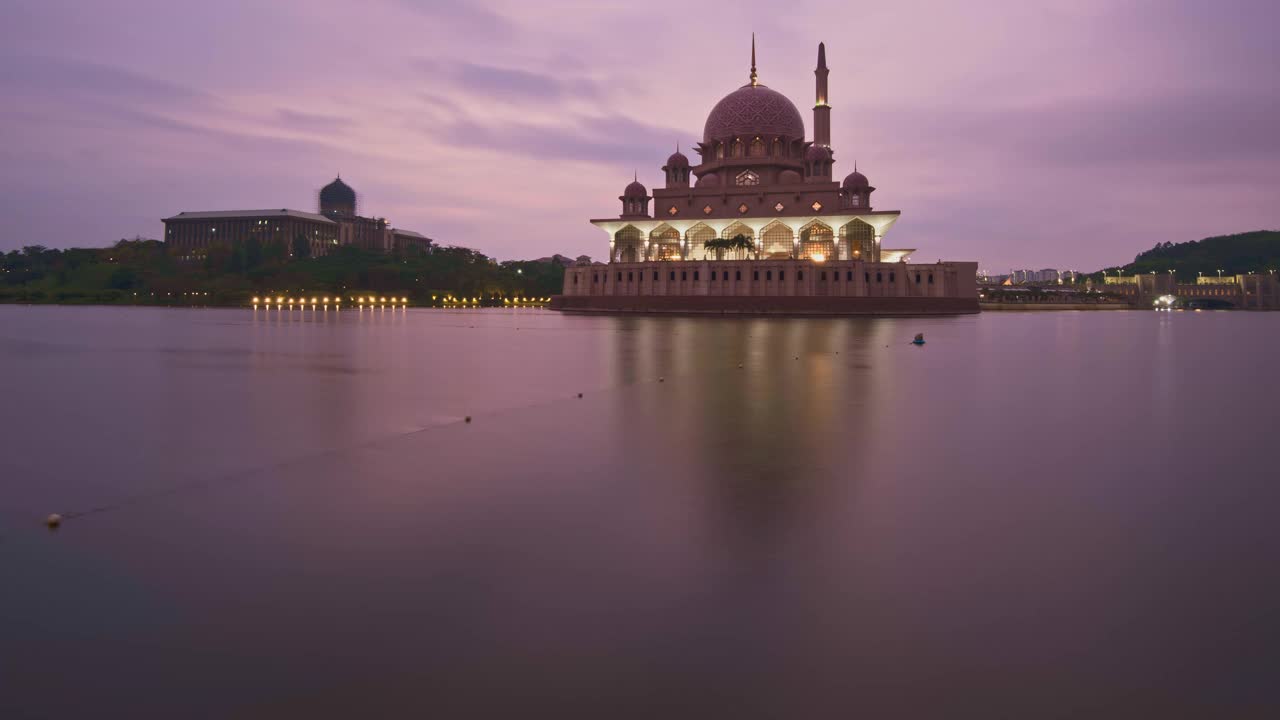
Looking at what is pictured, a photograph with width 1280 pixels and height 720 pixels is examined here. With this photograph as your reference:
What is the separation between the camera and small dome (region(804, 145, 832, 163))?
8331 cm

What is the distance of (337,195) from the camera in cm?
17775

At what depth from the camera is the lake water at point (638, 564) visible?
129 inches

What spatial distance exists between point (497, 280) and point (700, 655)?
4989 inches

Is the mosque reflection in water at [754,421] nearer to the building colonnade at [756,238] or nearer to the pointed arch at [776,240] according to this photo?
the building colonnade at [756,238]

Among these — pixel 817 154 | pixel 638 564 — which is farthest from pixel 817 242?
pixel 638 564

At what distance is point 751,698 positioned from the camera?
3188 mm

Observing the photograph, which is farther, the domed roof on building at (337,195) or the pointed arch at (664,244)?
the domed roof on building at (337,195)

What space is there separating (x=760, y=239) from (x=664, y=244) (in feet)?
36.8

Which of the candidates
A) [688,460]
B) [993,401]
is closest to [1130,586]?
[688,460]

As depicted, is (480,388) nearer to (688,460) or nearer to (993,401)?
(688,460)

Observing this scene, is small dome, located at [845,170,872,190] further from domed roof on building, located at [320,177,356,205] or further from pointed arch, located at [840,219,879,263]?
domed roof on building, located at [320,177,356,205]

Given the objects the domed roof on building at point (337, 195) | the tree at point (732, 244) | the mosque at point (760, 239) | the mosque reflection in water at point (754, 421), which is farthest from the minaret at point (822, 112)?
the domed roof on building at point (337, 195)

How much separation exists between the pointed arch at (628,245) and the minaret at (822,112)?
2512cm

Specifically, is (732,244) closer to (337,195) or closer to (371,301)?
(371,301)
